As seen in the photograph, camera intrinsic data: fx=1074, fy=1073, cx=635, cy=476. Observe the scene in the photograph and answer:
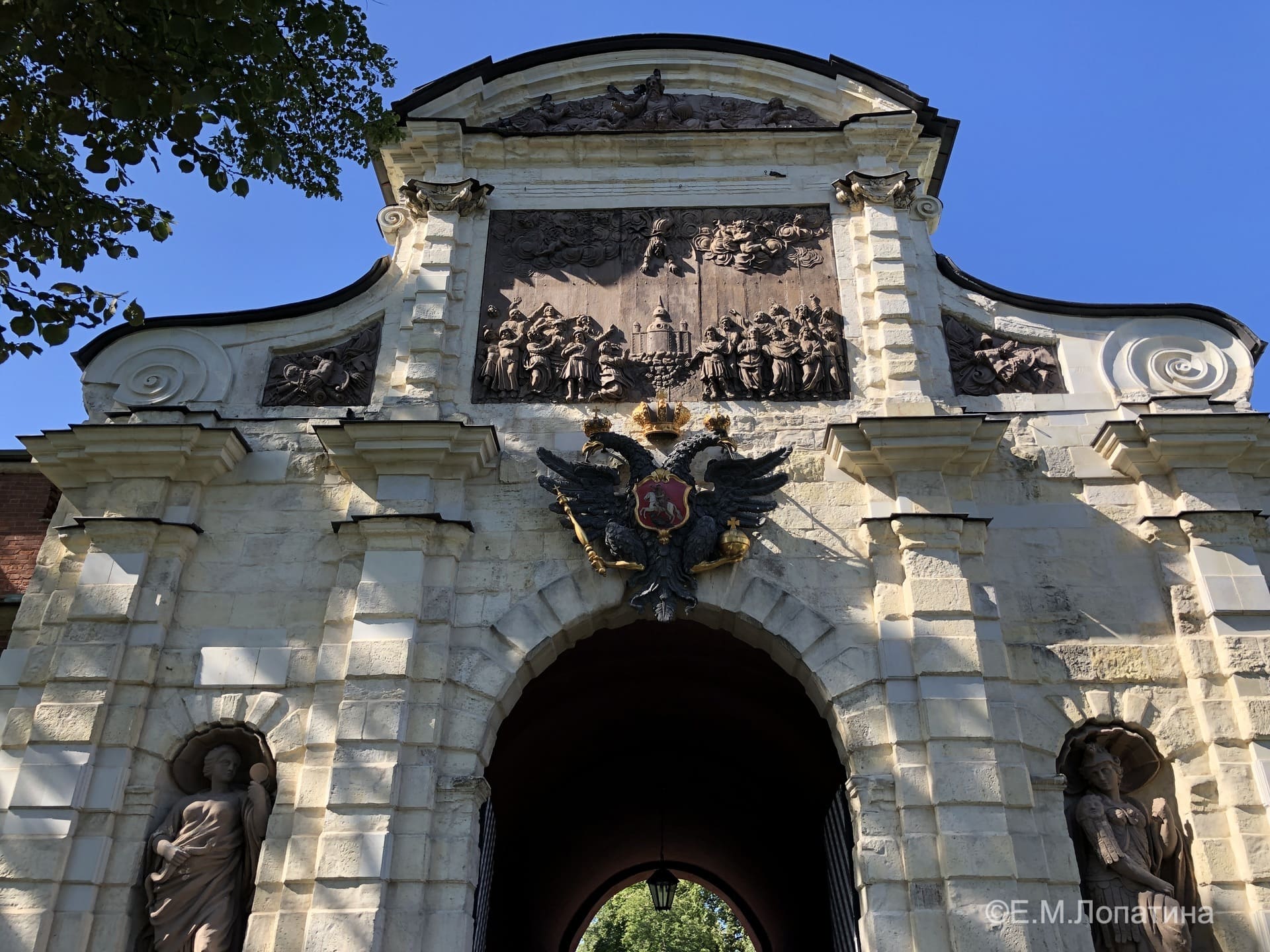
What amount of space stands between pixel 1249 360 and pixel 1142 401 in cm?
108

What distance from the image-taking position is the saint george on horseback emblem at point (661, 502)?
29.3 feet

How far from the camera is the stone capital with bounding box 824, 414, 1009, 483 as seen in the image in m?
8.95

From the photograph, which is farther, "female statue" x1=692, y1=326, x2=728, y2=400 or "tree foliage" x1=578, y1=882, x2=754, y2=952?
"tree foliage" x1=578, y1=882, x2=754, y2=952

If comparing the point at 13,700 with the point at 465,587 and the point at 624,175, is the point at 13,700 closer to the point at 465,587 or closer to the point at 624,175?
the point at 465,587

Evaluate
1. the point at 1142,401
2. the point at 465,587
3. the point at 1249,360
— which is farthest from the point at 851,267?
the point at 465,587

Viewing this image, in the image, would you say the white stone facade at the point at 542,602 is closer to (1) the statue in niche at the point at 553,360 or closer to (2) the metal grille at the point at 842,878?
(1) the statue in niche at the point at 553,360

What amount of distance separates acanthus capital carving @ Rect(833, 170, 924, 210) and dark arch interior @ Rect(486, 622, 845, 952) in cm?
454

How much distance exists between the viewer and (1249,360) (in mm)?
9703

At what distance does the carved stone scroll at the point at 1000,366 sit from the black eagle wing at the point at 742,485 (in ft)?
6.65

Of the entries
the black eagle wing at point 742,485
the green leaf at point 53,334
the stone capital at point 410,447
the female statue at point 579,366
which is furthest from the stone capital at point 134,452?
the black eagle wing at point 742,485

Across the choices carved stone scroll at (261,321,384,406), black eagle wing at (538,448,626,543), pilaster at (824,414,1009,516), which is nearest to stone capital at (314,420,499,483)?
black eagle wing at (538,448,626,543)

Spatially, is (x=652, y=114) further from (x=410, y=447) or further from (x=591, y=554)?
(x=591, y=554)

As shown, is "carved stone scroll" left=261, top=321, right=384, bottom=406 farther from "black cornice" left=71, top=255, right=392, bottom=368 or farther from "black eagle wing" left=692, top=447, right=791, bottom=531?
"black eagle wing" left=692, top=447, right=791, bottom=531

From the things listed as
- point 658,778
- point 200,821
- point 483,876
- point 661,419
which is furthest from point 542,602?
point 658,778
